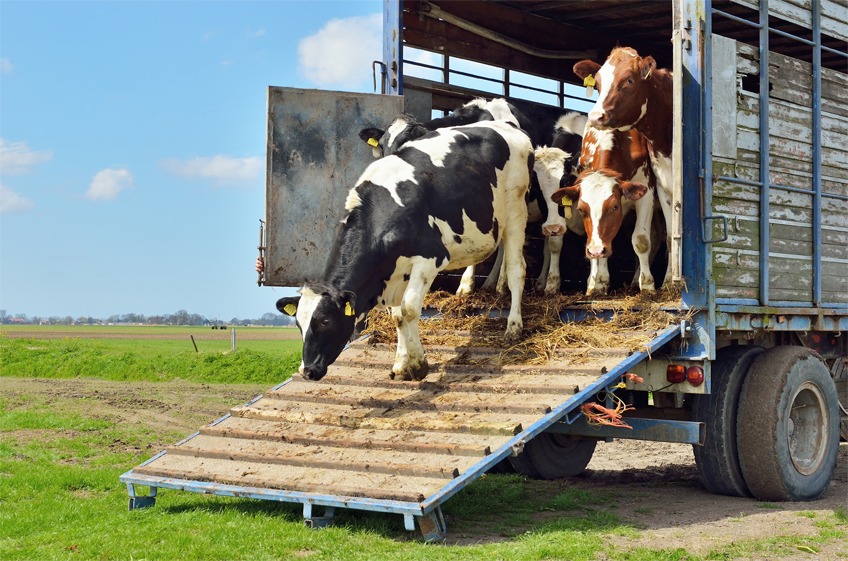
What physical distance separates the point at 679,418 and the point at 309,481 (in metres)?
3.60

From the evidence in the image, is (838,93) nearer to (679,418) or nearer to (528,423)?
(679,418)

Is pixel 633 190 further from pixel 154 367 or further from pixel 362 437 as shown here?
pixel 154 367

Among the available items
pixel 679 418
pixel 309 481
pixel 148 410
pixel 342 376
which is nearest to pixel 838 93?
pixel 679 418

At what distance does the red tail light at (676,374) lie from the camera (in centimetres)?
682

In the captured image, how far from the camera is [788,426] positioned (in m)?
7.37

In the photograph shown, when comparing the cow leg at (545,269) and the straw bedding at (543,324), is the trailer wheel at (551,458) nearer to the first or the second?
the straw bedding at (543,324)

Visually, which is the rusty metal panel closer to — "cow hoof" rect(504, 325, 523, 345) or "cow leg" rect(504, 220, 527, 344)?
"cow leg" rect(504, 220, 527, 344)

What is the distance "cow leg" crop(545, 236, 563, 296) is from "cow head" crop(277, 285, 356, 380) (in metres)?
2.79

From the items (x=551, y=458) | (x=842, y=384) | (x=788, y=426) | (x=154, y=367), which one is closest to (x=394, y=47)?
(x=551, y=458)

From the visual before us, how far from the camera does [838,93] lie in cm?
841

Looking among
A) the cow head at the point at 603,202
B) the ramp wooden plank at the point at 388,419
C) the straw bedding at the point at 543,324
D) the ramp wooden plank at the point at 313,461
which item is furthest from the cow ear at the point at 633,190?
the ramp wooden plank at the point at 313,461

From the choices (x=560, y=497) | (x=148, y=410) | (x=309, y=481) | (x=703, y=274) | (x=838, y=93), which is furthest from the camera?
(x=148, y=410)

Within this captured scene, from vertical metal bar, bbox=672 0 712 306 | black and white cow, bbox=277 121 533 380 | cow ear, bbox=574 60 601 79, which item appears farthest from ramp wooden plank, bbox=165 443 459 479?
cow ear, bbox=574 60 601 79

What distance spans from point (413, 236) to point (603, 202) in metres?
1.84
